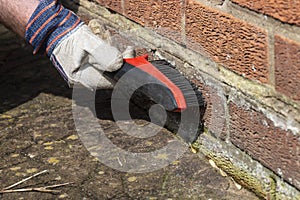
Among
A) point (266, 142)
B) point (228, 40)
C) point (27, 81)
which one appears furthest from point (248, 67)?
point (27, 81)

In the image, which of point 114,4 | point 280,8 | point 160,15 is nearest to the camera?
point 280,8

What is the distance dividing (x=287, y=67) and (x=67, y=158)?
37.9 inches

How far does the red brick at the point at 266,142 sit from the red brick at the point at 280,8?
1.09 ft

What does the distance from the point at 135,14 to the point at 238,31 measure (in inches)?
26.2

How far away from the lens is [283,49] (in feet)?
5.53

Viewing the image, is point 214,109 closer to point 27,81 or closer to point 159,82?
point 159,82

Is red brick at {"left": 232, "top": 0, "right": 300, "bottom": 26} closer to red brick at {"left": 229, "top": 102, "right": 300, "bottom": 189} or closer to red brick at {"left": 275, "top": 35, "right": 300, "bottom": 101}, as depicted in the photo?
red brick at {"left": 275, "top": 35, "right": 300, "bottom": 101}

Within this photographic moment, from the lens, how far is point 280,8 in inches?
64.7

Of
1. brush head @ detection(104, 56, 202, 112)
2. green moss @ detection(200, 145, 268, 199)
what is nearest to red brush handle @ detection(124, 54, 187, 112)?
brush head @ detection(104, 56, 202, 112)

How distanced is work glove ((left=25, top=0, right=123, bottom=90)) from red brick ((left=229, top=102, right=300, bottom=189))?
0.53m

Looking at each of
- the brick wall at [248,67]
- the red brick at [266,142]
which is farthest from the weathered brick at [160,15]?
the red brick at [266,142]

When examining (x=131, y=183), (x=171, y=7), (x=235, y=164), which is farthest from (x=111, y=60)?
(x=235, y=164)

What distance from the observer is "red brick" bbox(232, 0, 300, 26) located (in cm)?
159

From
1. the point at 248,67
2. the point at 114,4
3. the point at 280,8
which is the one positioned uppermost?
the point at 280,8
